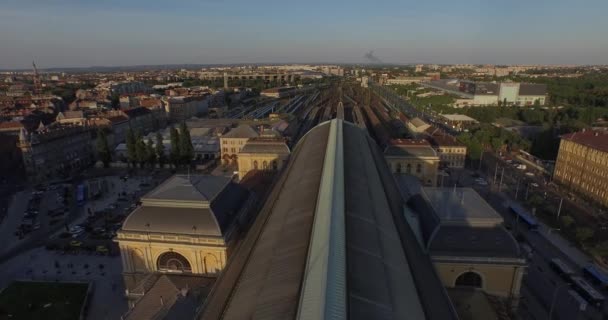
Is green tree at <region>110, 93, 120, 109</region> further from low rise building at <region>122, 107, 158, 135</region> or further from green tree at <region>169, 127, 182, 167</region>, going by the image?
green tree at <region>169, 127, 182, 167</region>

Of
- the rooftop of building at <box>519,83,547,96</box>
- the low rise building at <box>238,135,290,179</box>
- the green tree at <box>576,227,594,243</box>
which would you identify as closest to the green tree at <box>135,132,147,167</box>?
the low rise building at <box>238,135,290,179</box>

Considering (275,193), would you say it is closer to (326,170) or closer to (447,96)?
(326,170)

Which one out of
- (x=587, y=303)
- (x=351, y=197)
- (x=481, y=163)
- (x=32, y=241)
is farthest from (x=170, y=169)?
(x=587, y=303)

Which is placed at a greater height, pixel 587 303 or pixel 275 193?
pixel 275 193

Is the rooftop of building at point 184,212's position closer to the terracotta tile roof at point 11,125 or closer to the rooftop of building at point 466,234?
the rooftop of building at point 466,234

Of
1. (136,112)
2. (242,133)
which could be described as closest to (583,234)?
(242,133)

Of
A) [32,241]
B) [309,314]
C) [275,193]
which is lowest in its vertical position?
[32,241]
